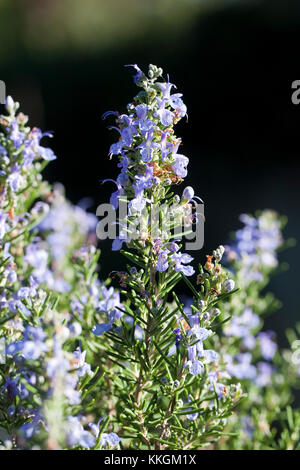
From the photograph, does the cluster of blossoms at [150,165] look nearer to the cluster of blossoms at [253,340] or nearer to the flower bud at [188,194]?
the flower bud at [188,194]

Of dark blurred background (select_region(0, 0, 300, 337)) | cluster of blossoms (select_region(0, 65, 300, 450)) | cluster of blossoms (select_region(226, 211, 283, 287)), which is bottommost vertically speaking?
cluster of blossoms (select_region(0, 65, 300, 450))

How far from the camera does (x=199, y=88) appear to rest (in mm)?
5289

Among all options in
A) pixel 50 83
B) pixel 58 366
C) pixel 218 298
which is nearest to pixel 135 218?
pixel 218 298

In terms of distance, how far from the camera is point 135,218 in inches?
35.4

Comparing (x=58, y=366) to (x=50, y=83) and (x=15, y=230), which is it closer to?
(x=15, y=230)

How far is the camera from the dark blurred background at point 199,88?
198 inches

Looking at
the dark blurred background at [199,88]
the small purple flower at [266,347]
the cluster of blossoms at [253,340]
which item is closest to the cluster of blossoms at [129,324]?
the cluster of blossoms at [253,340]

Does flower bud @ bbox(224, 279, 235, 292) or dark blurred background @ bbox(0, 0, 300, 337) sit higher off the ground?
dark blurred background @ bbox(0, 0, 300, 337)

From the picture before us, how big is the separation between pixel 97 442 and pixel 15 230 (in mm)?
525

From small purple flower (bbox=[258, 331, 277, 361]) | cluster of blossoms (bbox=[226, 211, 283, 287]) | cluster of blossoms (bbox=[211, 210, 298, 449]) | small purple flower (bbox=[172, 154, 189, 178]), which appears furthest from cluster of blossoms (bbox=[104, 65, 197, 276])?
small purple flower (bbox=[258, 331, 277, 361])

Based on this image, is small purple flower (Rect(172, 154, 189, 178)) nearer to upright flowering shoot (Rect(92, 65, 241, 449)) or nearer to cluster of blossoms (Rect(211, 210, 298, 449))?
upright flowering shoot (Rect(92, 65, 241, 449))

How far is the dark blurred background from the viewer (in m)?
5.02

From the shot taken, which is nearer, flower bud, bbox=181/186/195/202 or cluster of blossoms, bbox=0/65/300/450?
cluster of blossoms, bbox=0/65/300/450

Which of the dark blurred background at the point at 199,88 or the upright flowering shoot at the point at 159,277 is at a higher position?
the dark blurred background at the point at 199,88
